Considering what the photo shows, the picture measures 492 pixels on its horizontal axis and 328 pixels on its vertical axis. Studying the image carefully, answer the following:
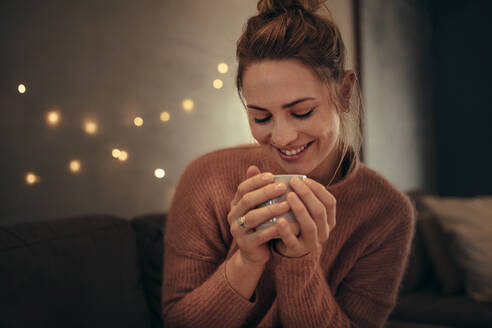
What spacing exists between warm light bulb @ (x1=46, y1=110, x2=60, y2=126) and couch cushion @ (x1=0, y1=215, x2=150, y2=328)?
33cm

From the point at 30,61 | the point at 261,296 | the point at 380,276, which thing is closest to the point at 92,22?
the point at 30,61

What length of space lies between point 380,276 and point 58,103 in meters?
1.15

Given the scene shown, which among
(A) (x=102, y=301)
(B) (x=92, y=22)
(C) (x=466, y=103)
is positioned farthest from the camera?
(C) (x=466, y=103)

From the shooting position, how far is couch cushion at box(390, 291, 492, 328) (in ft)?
6.22

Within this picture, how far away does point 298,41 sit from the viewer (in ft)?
3.29

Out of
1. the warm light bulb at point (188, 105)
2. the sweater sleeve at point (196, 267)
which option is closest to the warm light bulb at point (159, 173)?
the warm light bulb at point (188, 105)

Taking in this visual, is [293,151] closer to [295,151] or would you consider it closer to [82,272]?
[295,151]

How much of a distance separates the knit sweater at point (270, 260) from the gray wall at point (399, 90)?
1955 mm

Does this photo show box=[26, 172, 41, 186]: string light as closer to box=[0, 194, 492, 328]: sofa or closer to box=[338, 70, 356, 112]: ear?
box=[0, 194, 492, 328]: sofa

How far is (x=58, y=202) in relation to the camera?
4.61 feet

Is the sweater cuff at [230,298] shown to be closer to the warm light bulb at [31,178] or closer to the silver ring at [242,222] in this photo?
the silver ring at [242,222]

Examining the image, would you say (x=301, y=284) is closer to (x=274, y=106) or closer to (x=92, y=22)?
(x=274, y=106)

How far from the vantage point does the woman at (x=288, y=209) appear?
88 cm

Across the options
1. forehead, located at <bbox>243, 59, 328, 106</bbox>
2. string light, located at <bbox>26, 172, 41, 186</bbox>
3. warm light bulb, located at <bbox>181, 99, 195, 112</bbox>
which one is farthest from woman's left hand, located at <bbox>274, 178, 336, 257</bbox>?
warm light bulb, located at <bbox>181, 99, 195, 112</bbox>
